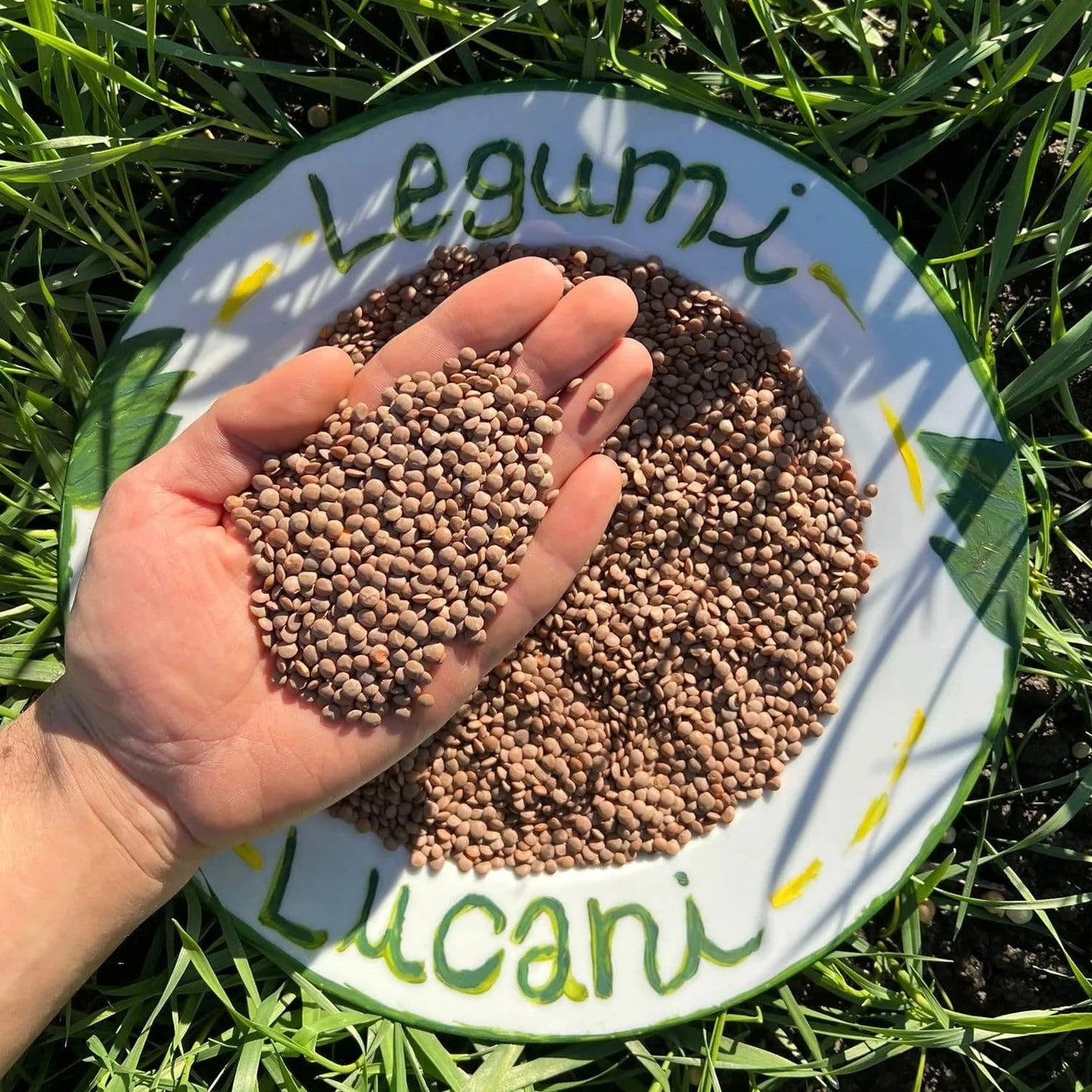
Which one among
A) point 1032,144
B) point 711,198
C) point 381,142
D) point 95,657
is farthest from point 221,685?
point 1032,144

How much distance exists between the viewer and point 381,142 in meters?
1.43

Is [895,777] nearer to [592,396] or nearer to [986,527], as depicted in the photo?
[986,527]

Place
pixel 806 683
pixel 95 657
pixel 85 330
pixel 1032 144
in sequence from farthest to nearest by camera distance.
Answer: pixel 85 330 → pixel 806 683 → pixel 1032 144 → pixel 95 657

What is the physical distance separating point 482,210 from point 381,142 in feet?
0.57

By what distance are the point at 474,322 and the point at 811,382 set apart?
0.52 m

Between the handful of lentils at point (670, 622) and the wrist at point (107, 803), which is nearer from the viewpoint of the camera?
the wrist at point (107, 803)

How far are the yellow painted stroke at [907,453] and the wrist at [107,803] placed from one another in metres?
1.16

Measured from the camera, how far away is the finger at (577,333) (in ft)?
4.50

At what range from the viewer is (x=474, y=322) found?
1367 millimetres

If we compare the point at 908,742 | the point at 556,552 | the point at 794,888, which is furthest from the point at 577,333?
the point at 794,888

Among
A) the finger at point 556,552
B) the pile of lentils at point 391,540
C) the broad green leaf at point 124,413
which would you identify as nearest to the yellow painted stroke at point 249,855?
Answer: the pile of lentils at point 391,540

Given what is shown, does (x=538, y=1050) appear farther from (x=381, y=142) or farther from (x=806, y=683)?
(x=381, y=142)

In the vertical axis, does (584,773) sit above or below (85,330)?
below

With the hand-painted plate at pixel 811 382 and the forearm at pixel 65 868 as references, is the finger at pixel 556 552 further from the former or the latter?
the forearm at pixel 65 868
